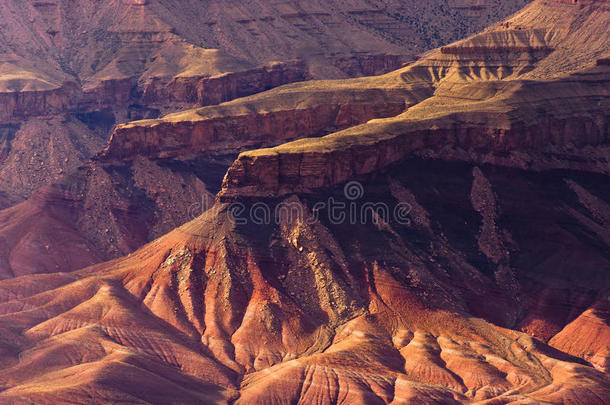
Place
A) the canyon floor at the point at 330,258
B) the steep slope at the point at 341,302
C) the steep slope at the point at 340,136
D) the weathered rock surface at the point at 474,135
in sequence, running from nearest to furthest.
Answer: the steep slope at the point at 341,302 → the canyon floor at the point at 330,258 → the weathered rock surface at the point at 474,135 → the steep slope at the point at 340,136

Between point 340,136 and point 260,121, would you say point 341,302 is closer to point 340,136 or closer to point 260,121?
point 340,136

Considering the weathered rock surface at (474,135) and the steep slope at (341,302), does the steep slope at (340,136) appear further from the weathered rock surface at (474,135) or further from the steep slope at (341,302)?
the steep slope at (341,302)

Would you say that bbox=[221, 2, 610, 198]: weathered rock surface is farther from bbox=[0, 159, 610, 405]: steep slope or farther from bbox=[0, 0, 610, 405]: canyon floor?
bbox=[0, 159, 610, 405]: steep slope

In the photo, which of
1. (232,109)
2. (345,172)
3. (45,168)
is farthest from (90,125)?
Answer: (345,172)

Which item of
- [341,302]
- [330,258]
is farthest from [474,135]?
[341,302]

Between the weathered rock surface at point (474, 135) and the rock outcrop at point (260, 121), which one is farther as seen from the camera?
the rock outcrop at point (260, 121)

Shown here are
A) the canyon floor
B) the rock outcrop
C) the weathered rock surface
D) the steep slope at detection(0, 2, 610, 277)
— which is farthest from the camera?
the rock outcrop

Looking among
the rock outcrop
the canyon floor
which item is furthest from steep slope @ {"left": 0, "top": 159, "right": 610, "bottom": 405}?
the rock outcrop

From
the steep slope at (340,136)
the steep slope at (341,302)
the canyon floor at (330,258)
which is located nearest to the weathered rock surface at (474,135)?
the steep slope at (340,136)

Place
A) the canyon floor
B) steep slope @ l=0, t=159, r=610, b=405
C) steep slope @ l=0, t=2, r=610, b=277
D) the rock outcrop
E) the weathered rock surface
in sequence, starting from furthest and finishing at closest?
the rock outcrop, steep slope @ l=0, t=2, r=610, b=277, the weathered rock surface, the canyon floor, steep slope @ l=0, t=159, r=610, b=405
